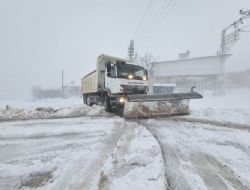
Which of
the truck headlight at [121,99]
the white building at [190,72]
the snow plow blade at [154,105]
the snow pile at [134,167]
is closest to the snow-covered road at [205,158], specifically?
the snow pile at [134,167]

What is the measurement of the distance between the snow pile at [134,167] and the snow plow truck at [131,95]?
4.58 meters

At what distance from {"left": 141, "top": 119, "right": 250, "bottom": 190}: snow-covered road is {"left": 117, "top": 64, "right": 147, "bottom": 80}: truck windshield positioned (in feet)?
17.5

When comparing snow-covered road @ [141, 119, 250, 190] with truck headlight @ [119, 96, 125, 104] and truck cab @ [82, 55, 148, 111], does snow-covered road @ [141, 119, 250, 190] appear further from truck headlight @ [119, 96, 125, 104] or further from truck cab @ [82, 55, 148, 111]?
truck cab @ [82, 55, 148, 111]

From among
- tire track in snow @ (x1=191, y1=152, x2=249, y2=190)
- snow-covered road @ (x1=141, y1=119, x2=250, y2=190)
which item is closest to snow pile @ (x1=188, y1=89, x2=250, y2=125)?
snow-covered road @ (x1=141, y1=119, x2=250, y2=190)

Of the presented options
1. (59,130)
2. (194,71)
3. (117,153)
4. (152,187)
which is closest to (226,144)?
(117,153)

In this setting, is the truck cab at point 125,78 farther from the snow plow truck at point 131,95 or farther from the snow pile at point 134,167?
the snow pile at point 134,167

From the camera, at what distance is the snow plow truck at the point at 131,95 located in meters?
10.9

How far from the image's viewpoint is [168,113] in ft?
37.4

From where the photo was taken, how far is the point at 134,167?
4.24m

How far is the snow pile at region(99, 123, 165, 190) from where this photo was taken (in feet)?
11.6

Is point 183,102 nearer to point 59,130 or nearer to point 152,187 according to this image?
point 59,130

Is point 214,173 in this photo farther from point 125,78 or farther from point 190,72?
point 190,72

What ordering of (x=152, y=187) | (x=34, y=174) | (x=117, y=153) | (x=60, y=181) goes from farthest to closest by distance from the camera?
(x=117, y=153)
(x=34, y=174)
(x=60, y=181)
(x=152, y=187)

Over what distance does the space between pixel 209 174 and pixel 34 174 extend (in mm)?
3119
